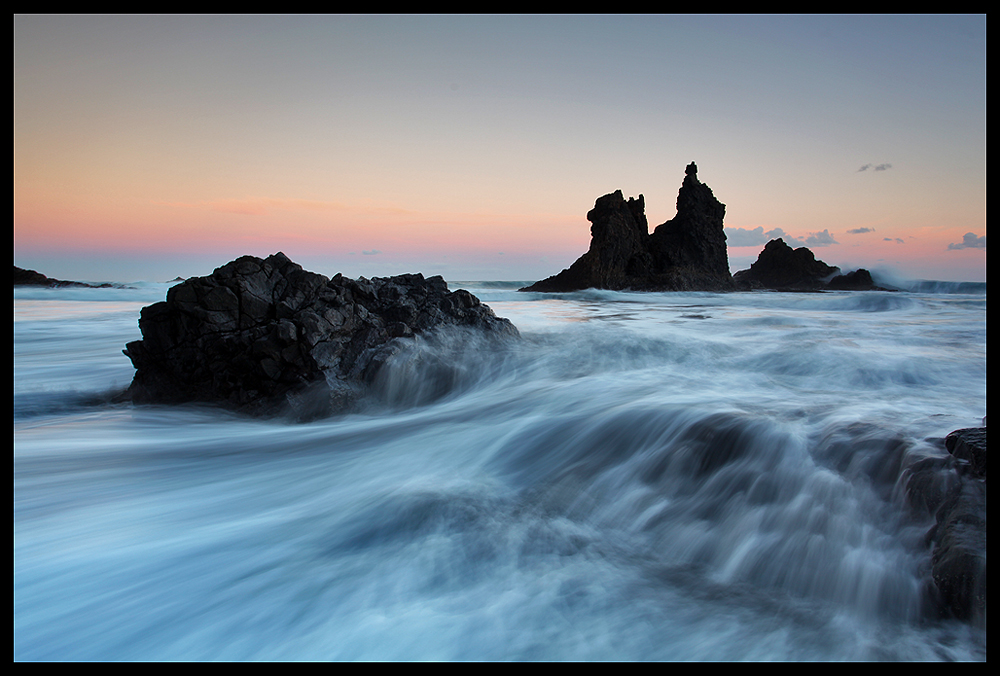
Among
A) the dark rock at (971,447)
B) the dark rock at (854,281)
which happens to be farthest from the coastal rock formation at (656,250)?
the dark rock at (971,447)

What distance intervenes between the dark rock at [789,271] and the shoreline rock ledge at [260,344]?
47173 mm

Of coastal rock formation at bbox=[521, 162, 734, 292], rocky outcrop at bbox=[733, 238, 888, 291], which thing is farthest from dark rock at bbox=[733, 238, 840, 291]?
coastal rock formation at bbox=[521, 162, 734, 292]

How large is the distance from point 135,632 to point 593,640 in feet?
6.12

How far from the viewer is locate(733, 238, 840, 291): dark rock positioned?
4856 centimetres

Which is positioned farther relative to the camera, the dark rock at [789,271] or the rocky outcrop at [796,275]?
the dark rock at [789,271]

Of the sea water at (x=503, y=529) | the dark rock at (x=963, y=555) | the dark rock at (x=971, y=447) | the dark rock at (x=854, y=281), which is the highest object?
the dark rock at (x=854, y=281)

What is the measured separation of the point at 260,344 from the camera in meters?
5.50

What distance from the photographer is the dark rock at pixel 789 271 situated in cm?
4856

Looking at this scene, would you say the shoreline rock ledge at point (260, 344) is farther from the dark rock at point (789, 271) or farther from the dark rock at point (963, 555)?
the dark rock at point (789, 271)
